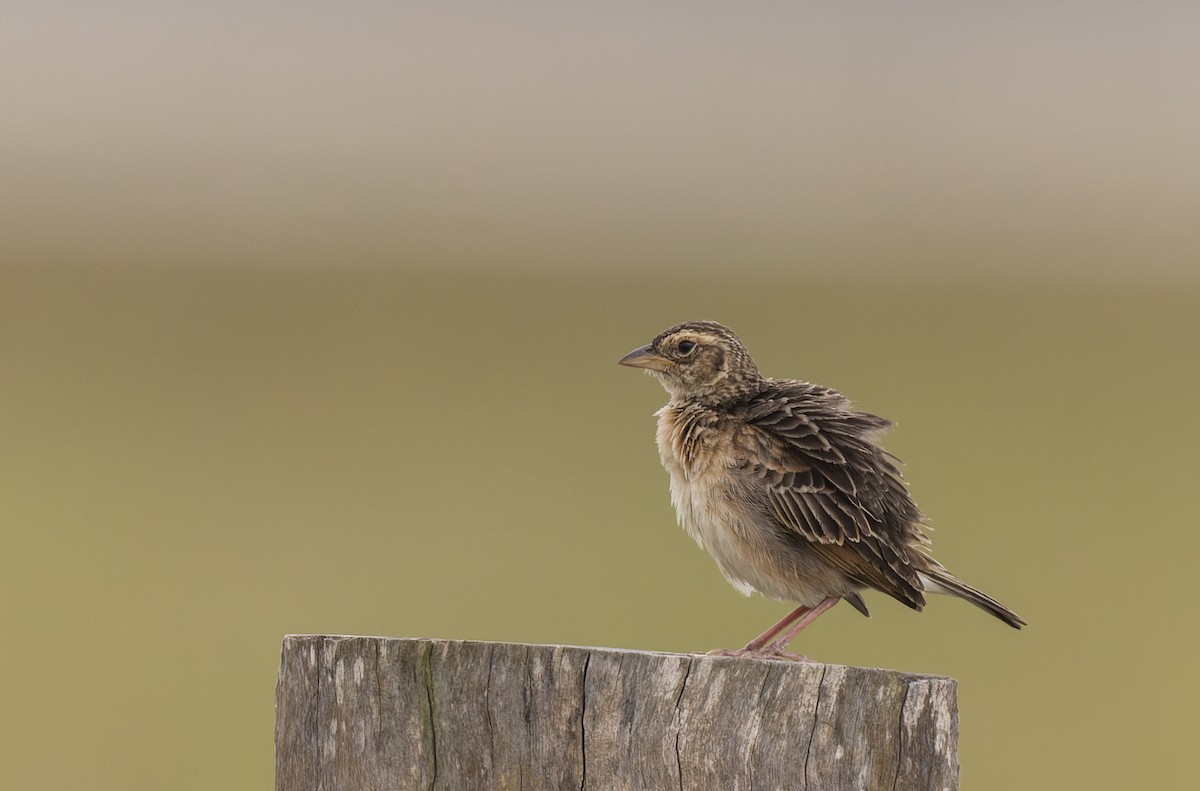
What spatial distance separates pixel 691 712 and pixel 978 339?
17730 mm

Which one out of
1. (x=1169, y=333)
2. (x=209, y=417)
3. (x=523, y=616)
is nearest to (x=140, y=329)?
(x=209, y=417)

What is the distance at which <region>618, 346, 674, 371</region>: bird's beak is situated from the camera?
6590mm

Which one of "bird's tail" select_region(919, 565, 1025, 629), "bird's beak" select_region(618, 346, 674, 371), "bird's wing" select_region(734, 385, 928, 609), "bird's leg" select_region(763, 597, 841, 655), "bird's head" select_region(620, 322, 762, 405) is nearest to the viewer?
"bird's wing" select_region(734, 385, 928, 609)

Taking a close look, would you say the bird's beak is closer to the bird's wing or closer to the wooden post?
the bird's wing

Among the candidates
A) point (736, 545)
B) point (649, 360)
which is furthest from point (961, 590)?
point (649, 360)

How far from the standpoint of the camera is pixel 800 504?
5.74 m

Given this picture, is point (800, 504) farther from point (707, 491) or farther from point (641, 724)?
point (641, 724)

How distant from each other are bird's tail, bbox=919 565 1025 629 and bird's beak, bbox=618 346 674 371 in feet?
4.62

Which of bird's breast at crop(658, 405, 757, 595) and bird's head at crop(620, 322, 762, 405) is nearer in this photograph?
bird's breast at crop(658, 405, 757, 595)

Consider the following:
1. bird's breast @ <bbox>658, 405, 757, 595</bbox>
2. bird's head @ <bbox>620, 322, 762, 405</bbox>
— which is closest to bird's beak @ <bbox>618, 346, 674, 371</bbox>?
bird's head @ <bbox>620, 322, 762, 405</bbox>

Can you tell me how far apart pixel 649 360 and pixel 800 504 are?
3.81ft

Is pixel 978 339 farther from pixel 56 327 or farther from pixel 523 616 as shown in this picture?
pixel 56 327

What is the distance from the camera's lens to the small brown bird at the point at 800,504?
5.71 m

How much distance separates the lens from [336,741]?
3.68 meters
